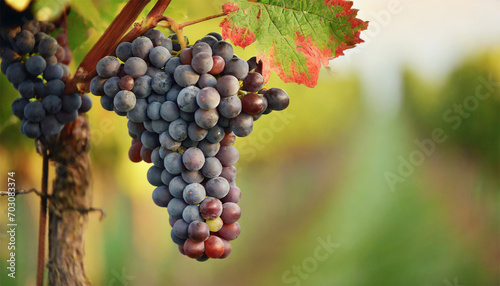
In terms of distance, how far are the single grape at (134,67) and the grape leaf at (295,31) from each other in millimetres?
92

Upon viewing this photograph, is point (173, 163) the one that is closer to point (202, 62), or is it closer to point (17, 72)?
point (202, 62)

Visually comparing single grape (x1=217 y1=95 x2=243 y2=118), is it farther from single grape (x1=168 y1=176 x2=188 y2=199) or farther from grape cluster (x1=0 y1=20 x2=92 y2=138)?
grape cluster (x1=0 y1=20 x2=92 y2=138)

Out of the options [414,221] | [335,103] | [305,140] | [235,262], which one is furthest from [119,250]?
[414,221]

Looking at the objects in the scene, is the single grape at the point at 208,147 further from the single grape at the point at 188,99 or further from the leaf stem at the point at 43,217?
the leaf stem at the point at 43,217

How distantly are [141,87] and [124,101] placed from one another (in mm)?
24

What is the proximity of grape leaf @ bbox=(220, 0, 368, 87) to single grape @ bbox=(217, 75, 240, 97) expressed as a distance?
0.05 meters

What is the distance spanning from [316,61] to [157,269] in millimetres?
911

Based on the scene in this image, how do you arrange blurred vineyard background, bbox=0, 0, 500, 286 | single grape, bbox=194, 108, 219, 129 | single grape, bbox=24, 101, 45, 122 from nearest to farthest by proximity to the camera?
single grape, bbox=194, 108, 219, 129 → single grape, bbox=24, 101, 45, 122 → blurred vineyard background, bbox=0, 0, 500, 286

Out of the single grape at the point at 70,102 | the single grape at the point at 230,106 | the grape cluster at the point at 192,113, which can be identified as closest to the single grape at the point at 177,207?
the grape cluster at the point at 192,113

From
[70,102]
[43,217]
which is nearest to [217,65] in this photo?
[70,102]

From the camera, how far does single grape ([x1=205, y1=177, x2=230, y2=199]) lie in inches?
16.5

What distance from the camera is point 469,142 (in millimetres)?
1452

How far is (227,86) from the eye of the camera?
39cm

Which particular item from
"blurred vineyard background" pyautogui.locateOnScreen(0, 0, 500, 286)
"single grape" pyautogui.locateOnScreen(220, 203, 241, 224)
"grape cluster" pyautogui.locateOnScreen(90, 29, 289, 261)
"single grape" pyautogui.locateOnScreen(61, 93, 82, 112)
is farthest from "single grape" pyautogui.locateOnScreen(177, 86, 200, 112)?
"blurred vineyard background" pyautogui.locateOnScreen(0, 0, 500, 286)
